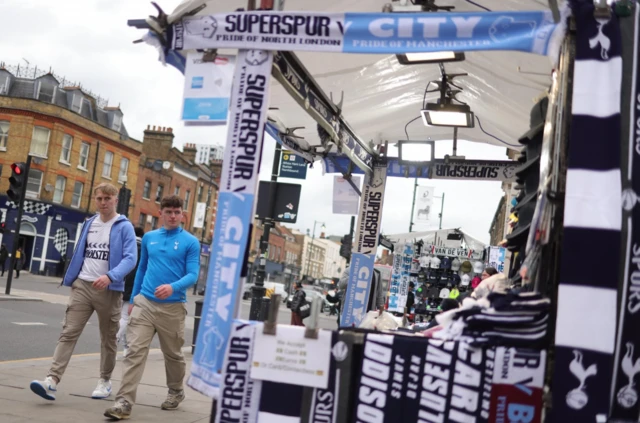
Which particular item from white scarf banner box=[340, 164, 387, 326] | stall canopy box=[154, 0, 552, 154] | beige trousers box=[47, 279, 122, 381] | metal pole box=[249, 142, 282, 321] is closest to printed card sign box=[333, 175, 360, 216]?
white scarf banner box=[340, 164, 387, 326]

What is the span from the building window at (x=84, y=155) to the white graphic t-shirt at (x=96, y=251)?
128 feet

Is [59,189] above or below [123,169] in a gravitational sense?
below

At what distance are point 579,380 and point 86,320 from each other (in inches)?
175

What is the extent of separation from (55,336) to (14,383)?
5.21 metres

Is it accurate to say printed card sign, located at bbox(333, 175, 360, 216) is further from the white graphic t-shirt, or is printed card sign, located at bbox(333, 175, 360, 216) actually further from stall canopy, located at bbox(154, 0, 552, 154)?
the white graphic t-shirt

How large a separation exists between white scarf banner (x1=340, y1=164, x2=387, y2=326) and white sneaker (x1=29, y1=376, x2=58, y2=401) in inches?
173

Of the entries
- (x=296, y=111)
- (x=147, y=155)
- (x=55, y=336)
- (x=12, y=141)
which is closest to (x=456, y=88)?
(x=296, y=111)

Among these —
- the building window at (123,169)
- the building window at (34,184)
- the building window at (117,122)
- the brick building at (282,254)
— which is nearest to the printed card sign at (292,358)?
the building window at (34,184)

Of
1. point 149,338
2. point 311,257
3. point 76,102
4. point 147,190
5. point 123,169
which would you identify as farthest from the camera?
point 311,257

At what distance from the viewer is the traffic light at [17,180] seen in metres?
16.8

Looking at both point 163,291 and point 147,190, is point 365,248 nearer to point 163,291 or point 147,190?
point 163,291

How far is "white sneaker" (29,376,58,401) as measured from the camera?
5539 millimetres

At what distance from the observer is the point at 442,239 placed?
708 inches

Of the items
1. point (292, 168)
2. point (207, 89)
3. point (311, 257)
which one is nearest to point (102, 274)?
point (207, 89)
